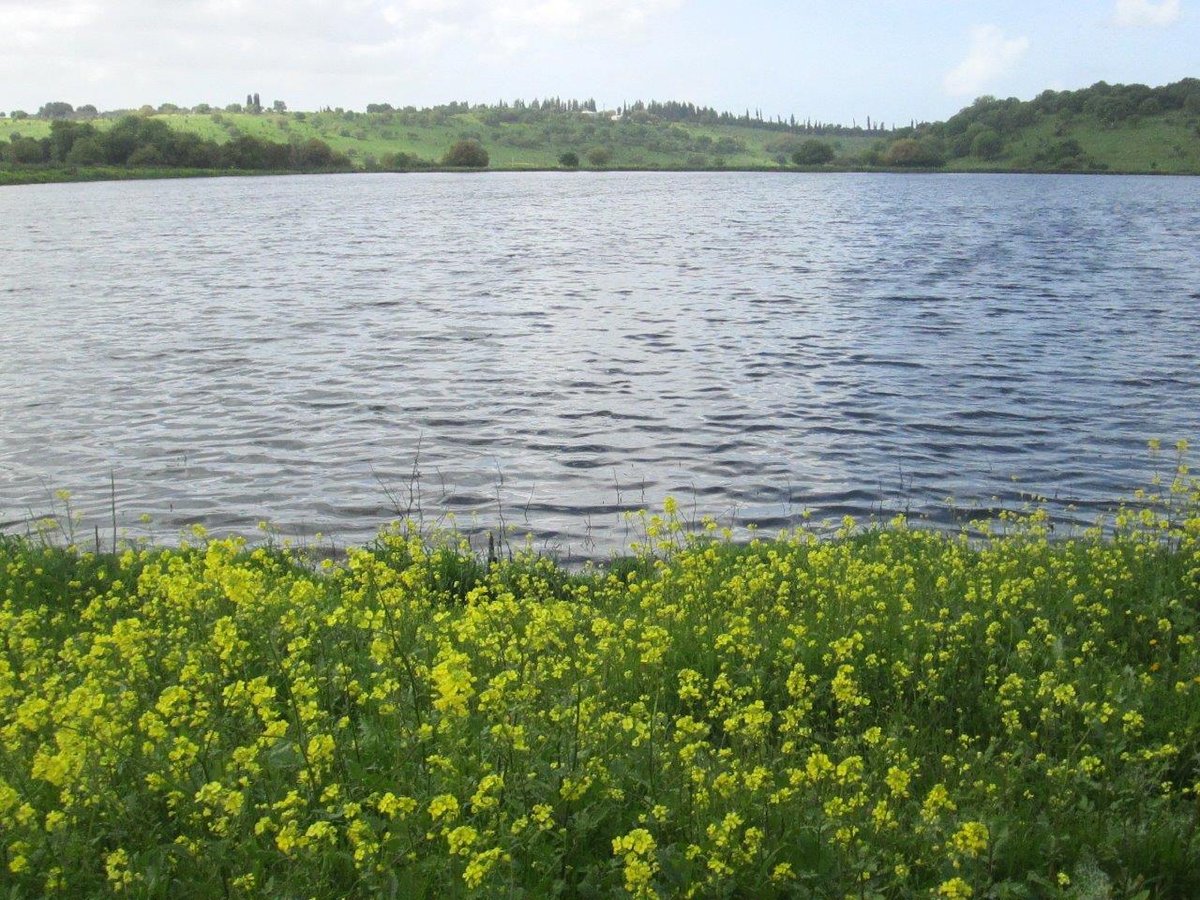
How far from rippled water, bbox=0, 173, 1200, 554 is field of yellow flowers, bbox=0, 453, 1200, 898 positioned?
250 inches

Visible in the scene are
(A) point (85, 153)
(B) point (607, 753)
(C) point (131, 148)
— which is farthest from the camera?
(C) point (131, 148)

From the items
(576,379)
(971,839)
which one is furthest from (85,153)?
(971,839)

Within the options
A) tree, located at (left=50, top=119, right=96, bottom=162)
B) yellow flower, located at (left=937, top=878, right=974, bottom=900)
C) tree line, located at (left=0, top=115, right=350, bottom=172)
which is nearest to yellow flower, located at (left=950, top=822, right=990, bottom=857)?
yellow flower, located at (left=937, top=878, right=974, bottom=900)

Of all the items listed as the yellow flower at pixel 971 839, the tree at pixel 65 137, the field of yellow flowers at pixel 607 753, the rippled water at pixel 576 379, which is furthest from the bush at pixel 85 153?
the yellow flower at pixel 971 839

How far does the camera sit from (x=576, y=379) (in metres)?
25.4

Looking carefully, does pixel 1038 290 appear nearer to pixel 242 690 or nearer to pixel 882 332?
pixel 882 332

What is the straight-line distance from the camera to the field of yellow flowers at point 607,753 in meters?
4.90

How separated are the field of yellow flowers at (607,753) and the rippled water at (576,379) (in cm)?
635

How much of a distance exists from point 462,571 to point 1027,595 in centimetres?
601

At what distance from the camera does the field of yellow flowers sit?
4.90 m

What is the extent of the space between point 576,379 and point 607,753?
64.9ft

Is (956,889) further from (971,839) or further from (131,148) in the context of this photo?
(131,148)

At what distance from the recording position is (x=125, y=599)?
33.2 feet

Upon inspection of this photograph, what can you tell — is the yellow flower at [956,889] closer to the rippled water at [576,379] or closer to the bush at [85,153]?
the rippled water at [576,379]
